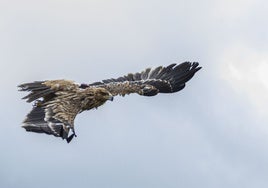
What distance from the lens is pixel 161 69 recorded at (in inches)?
1820

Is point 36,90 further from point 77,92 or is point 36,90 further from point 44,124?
point 44,124

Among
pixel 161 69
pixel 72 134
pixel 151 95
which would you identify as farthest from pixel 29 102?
pixel 161 69

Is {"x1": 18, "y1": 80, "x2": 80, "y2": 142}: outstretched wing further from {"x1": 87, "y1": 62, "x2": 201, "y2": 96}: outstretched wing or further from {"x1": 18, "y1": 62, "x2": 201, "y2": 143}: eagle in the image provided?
{"x1": 87, "y1": 62, "x2": 201, "y2": 96}: outstretched wing

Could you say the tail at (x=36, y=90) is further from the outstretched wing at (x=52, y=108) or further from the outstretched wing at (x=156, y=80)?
the outstretched wing at (x=156, y=80)

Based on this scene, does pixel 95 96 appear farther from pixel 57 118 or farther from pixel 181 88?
pixel 181 88

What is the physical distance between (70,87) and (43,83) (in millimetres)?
1197

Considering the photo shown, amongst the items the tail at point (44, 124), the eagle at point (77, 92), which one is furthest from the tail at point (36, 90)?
the tail at point (44, 124)

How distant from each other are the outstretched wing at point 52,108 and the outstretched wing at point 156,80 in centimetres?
521

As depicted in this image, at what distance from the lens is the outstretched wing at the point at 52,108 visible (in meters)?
32.7

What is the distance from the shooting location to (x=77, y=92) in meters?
37.4

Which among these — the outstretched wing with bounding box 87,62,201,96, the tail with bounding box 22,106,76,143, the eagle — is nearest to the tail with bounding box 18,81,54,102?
the eagle

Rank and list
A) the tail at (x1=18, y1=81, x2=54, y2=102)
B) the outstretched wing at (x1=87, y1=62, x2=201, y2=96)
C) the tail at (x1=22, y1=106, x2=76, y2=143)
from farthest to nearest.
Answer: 1. the outstretched wing at (x1=87, y1=62, x2=201, y2=96)
2. the tail at (x1=18, y1=81, x2=54, y2=102)
3. the tail at (x1=22, y1=106, x2=76, y2=143)

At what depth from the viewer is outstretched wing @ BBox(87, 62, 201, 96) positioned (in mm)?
43125

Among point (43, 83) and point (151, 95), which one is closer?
point (43, 83)
